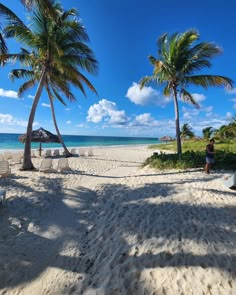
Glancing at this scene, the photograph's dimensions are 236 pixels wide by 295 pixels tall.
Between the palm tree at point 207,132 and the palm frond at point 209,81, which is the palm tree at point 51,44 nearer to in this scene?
the palm frond at point 209,81

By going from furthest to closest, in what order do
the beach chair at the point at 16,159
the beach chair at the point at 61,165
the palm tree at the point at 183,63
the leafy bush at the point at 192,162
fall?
the beach chair at the point at 16,159 → the palm tree at the point at 183,63 → the beach chair at the point at 61,165 → the leafy bush at the point at 192,162

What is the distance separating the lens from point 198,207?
15.2 feet

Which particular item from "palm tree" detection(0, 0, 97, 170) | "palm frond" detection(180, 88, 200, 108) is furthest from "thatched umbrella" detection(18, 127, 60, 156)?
"palm frond" detection(180, 88, 200, 108)

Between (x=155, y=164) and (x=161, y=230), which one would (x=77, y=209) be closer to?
(x=161, y=230)

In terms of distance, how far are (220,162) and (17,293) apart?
9.49 m

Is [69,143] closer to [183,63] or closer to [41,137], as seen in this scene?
[41,137]

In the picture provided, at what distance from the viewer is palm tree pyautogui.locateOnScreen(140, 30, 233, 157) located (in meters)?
10.2

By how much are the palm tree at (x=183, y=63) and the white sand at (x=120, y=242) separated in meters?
6.65

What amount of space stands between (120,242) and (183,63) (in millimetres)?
10243

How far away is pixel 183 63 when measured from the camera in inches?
416

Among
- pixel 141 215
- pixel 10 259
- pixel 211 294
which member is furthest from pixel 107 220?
pixel 211 294

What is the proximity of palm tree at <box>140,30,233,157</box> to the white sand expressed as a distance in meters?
6.65

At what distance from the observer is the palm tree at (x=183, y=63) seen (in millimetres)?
10164

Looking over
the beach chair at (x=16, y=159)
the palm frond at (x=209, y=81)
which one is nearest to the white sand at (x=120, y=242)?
the palm frond at (x=209, y=81)
